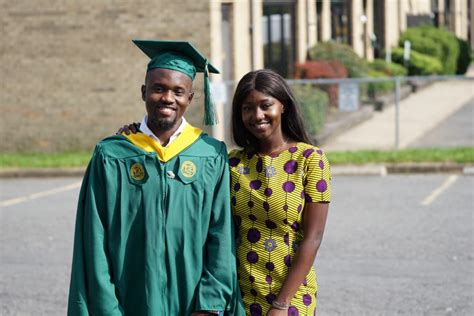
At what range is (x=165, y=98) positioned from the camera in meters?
4.12

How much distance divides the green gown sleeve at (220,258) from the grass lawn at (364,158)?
1407 centimetres

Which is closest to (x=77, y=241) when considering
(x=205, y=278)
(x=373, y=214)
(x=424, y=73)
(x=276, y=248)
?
(x=205, y=278)

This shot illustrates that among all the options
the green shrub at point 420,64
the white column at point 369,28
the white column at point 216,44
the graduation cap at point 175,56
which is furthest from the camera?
the white column at point 369,28

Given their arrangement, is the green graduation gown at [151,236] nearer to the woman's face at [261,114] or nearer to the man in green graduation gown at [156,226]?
the man in green graduation gown at [156,226]

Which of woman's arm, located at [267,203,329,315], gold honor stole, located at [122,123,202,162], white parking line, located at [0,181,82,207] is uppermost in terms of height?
gold honor stole, located at [122,123,202,162]

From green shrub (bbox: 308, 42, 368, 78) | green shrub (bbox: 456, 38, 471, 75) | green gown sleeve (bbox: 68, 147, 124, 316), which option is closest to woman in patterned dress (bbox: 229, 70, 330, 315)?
green gown sleeve (bbox: 68, 147, 124, 316)

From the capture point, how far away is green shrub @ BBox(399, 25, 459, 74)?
35375 mm

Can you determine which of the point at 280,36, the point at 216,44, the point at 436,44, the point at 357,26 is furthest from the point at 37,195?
the point at 436,44

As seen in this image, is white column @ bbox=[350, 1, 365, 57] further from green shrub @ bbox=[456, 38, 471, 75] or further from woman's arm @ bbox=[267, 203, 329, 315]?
woman's arm @ bbox=[267, 203, 329, 315]

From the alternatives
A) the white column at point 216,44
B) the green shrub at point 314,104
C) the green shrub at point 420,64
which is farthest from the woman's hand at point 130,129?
the green shrub at point 420,64

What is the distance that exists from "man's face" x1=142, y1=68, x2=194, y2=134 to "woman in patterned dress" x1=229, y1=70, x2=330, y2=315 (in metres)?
0.28

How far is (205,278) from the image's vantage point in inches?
162

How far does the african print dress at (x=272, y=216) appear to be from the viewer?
13.9 ft

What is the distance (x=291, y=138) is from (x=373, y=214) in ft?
28.0
